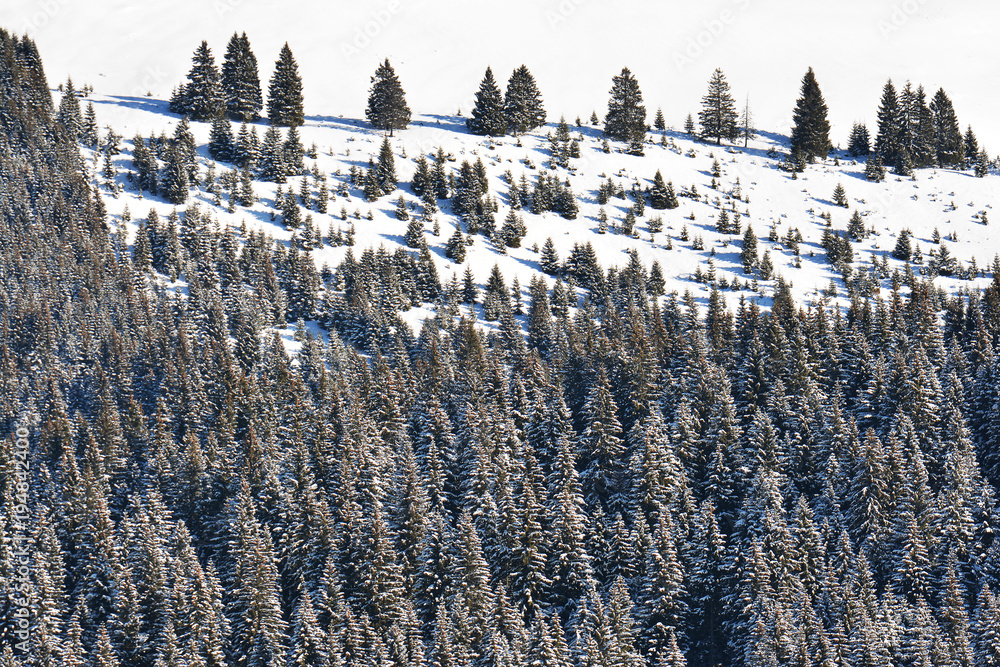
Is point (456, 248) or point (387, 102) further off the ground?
point (387, 102)

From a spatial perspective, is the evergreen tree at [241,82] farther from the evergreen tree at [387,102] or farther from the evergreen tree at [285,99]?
the evergreen tree at [387,102]

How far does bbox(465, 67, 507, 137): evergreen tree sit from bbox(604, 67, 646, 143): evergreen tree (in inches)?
554

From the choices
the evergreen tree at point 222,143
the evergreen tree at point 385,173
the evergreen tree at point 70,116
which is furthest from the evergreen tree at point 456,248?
the evergreen tree at point 70,116

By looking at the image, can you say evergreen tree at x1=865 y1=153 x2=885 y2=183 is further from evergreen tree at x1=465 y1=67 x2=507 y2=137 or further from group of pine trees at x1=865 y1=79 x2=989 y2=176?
evergreen tree at x1=465 y1=67 x2=507 y2=137

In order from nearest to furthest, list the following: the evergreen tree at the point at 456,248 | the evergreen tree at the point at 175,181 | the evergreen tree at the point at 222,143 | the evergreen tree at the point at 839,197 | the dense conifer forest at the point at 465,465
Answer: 1. the dense conifer forest at the point at 465,465
2. the evergreen tree at the point at 456,248
3. the evergreen tree at the point at 175,181
4. the evergreen tree at the point at 222,143
5. the evergreen tree at the point at 839,197

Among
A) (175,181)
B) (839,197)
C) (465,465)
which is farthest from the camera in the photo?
(839,197)

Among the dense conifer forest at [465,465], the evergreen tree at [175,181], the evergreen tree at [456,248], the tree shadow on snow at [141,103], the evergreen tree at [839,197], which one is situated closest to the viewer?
the dense conifer forest at [465,465]

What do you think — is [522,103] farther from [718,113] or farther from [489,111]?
[718,113]

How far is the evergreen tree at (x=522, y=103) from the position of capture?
415 feet

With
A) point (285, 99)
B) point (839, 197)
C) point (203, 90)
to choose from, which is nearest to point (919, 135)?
point (839, 197)

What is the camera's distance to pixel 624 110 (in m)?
128

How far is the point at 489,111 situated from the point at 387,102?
12.7 meters

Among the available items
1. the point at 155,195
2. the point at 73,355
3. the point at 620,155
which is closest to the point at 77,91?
the point at 155,195

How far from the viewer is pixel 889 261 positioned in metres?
100
